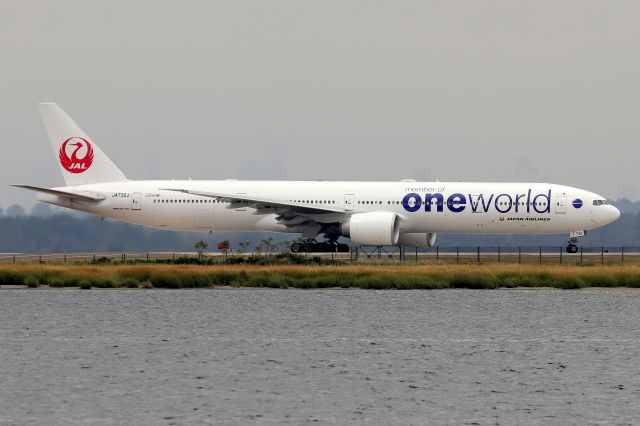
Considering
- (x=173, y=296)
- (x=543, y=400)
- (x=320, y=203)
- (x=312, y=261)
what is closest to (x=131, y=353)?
(x=543, y=400)

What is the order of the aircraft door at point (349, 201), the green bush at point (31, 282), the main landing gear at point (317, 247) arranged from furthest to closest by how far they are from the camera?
the main landing gear at point (317, 247)
the aircraft door at point (349, 201)
the green bush at point (31, 282)

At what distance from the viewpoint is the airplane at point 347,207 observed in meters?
59.5

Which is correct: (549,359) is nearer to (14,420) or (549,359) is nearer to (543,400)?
(543,400)

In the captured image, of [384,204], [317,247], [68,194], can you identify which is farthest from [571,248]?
[68,194]

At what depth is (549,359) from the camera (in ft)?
80.3

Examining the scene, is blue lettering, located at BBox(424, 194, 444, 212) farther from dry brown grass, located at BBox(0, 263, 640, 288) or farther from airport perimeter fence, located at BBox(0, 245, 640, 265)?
dry brown grass, located at BBox(0, 263, 640, 288)

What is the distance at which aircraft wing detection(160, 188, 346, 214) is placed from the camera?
58969 millimetres

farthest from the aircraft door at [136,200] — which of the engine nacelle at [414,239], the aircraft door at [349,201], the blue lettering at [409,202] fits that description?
the blue lettering at [409,202]

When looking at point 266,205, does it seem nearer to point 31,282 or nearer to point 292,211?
point 292,211

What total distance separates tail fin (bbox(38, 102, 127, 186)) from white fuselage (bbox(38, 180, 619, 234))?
2.58 m

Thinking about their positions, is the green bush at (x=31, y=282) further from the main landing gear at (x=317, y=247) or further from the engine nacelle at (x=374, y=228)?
the main landing gear at (x=317, y=247)

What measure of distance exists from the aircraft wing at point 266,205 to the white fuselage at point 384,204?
0.84 feet

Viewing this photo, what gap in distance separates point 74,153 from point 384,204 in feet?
66.9

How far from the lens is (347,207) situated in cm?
6119
